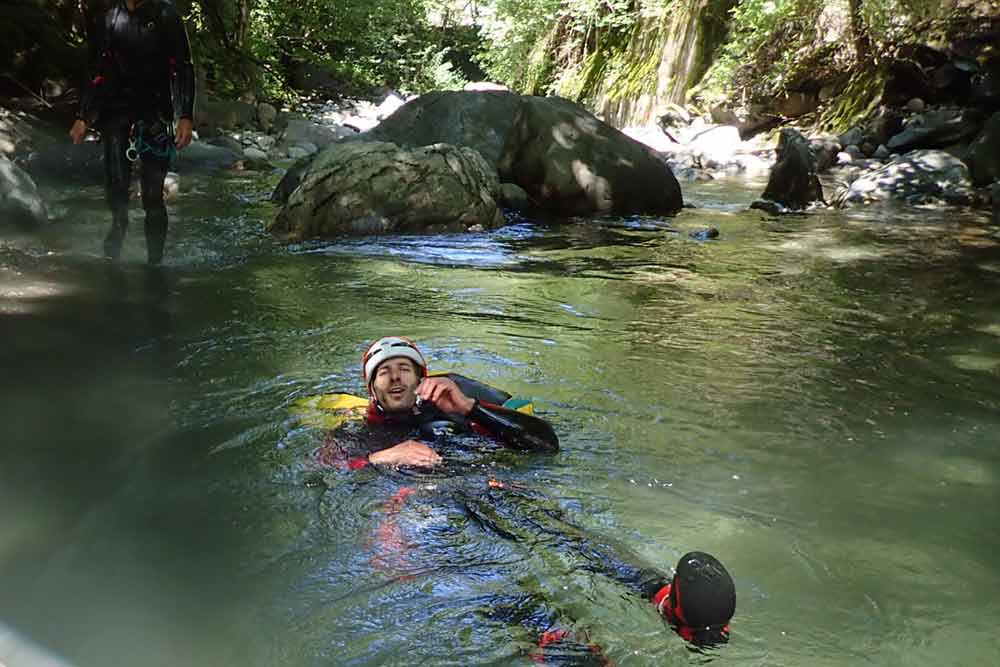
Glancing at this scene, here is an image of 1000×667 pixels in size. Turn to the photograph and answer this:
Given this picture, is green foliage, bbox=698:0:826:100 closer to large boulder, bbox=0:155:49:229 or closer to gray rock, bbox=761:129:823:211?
gray rock, bbox=761:129:823:211

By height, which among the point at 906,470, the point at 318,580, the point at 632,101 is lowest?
the point at 318,580

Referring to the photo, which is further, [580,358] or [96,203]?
[96,203]

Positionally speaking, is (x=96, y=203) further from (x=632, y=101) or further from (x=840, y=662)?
(x=632, y=101)

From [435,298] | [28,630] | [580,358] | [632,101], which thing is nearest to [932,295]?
[580,358]

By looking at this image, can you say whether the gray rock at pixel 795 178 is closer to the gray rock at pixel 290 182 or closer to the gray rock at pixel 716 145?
the gray rock at pixel 716 145

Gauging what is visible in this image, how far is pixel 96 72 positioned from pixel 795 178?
31.4ft

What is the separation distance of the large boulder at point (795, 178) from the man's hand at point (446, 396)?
31.2 ft

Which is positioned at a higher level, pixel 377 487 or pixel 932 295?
pixel 932 295

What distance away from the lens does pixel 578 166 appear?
12023 mm

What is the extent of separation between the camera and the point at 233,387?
191 inches

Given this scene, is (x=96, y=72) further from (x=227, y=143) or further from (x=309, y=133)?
(x=309, y=133)

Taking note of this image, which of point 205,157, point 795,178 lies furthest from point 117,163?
point 205,157

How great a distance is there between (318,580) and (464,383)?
65.7 inches

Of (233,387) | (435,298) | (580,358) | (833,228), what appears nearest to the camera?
(233,387)
